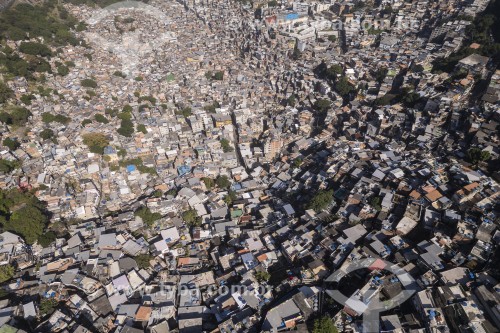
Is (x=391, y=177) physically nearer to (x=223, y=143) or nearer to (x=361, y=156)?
(x=361, y=156)

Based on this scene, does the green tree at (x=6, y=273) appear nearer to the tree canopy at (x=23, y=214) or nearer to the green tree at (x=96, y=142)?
the tree canopy at (x=23, y=214)

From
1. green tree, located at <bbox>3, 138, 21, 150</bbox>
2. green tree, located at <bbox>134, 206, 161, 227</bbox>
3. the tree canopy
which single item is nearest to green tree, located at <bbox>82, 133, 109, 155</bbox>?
green tree, located at <bbox>3, 138, 21, 150</bbox>

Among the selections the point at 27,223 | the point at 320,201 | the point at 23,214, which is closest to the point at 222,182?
the point at 320,201

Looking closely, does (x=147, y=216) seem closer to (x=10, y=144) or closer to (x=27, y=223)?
(x=27, y=223)

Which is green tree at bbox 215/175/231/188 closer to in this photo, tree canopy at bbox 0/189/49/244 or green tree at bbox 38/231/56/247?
green tree at bbox 38/231/56/247

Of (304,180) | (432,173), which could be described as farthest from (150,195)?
(432,173)

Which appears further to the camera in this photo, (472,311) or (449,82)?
(449,82)
